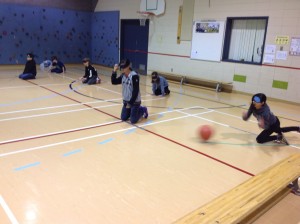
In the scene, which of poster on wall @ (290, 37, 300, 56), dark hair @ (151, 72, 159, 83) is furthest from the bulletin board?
dark hair @ (151, 72, 159, 83)

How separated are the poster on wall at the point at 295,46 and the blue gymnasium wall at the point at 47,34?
27.4ft

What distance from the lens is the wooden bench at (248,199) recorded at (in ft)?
7.23

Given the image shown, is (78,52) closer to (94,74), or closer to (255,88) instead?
(94,74)

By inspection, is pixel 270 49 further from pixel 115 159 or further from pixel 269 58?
pixel 115 159

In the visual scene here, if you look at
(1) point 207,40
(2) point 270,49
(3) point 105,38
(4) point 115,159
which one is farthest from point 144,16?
(4) point 115,159

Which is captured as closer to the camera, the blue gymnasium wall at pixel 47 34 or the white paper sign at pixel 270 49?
the white paper sign at pixel 270 49

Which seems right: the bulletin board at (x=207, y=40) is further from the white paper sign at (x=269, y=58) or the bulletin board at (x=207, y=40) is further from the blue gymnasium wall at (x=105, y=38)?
the blue gymnasium wall at (x=105, y=38)

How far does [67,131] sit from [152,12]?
8282 millimetres

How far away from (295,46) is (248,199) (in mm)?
6585

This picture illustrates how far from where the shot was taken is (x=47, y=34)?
1347cm

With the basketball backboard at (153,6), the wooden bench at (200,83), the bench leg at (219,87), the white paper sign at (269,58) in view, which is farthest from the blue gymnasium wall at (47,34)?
the white paper sign at (269,58)

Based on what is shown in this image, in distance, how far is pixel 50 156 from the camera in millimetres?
3701

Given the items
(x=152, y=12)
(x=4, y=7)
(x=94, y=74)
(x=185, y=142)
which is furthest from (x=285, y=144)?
(x=4, y=7)

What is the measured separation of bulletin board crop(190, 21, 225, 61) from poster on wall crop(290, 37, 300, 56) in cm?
229
